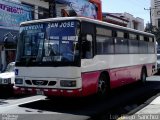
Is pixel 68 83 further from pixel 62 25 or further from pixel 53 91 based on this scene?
pixel 62 25

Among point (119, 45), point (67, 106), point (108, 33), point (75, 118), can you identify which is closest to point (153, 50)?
point (119, 45)

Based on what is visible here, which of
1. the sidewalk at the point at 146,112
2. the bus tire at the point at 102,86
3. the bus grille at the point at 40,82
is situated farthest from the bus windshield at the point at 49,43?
the sidewalk at the point at 146,112

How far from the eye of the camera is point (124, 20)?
5088 centimetres

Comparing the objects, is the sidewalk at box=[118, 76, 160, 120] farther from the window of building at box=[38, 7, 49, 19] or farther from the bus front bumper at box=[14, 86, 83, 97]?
the window of building at box=[38, 7, 49, 19]

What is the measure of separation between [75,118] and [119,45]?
19.3 feet

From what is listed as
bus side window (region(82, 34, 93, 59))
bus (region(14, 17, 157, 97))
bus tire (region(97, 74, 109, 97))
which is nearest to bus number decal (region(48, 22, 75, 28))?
bus (region(14, 17, 157, 97))

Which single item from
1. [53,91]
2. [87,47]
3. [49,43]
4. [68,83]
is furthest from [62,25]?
[53,91]

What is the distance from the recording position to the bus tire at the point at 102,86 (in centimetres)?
1232

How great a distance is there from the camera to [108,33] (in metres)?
13.3

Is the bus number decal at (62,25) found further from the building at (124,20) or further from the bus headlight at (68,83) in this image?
the building at (124,20)

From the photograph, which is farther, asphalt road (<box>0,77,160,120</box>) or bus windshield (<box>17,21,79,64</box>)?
bus windshield (<box>17,21,79,64</box>)

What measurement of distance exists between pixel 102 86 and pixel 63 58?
2454mm

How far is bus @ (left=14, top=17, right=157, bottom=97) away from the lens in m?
10.7

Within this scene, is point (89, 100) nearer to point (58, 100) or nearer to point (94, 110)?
point (58, 100)
